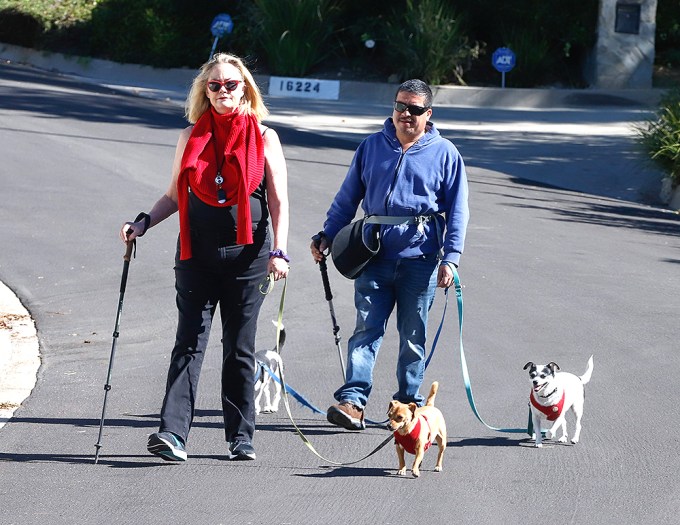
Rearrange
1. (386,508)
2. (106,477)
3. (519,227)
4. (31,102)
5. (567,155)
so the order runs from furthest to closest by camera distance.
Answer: (31,102)
(567,155)
(519,227)
(106,477)
(386,508)

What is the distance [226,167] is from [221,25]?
2239cm

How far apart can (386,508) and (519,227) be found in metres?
8.73

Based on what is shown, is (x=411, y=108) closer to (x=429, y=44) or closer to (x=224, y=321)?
(x=224, y=321)

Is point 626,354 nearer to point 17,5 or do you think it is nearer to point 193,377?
point 193,377

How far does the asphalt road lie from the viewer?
5488 mm

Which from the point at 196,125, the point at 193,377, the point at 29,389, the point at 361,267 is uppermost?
the point at 196,125

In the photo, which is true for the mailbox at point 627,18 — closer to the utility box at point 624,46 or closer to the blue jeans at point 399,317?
the utility box at point 624,46

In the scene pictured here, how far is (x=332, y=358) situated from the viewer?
816cm

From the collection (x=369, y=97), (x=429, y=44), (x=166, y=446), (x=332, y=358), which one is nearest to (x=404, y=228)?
(x=166, y=446)

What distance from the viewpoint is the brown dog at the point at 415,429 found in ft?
18.3

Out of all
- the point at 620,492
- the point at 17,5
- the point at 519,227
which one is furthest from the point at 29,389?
the point at 17,5

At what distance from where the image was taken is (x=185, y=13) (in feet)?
96.4

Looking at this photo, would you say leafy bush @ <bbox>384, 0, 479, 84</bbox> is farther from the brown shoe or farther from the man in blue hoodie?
the brown shoe

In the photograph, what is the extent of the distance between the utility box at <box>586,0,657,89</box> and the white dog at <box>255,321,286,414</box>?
70.8 ft
